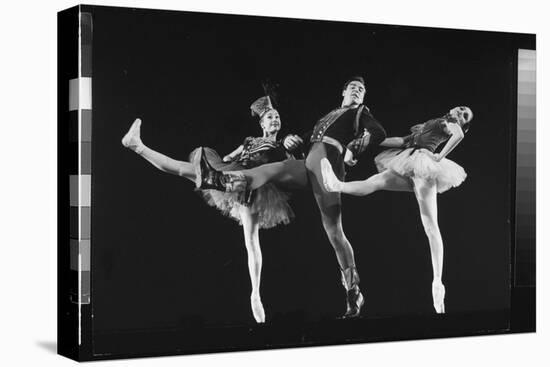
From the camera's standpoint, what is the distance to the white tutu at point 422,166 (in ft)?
23.1

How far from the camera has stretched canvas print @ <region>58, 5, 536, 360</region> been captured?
6.33 m

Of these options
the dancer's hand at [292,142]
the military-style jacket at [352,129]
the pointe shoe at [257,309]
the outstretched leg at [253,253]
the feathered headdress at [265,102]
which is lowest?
the pointe shoe at [257,309]

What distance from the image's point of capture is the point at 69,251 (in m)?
6.38

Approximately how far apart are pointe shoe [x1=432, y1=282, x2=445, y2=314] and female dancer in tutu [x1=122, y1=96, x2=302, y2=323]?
1.00 metres

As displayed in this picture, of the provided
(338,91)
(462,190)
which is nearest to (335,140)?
(338,91)

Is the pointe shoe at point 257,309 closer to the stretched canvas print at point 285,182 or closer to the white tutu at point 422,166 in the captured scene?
the stretched canvas print at point 285,182

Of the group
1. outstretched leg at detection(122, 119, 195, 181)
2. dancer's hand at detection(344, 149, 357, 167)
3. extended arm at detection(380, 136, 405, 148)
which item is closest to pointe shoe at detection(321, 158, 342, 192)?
dancer's hand at detection(344, 149, 357, 167)

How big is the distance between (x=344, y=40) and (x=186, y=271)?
5.08ft

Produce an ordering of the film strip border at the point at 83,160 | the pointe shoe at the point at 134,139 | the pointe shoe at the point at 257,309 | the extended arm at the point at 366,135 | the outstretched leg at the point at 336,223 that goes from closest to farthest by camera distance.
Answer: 1. the film strip border at the point at 83,160
2. the pointe shoe at the point at 134,139
3. the pointe shoe at the point at 257,309
4. the outstretched leg at the point at 336,223
5. the extended arm at the point at 366,135

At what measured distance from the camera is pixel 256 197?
670cm

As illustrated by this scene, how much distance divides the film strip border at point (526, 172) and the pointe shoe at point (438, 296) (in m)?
0.52

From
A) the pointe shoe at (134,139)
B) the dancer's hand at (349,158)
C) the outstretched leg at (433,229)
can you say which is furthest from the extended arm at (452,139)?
the pointe shoe at (134,139)

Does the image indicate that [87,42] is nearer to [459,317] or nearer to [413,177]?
[413,177]

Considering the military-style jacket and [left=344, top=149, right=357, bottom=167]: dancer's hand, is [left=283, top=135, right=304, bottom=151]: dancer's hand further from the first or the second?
[left=344, top=149, right=357, bottom=167]: dancer's hand
